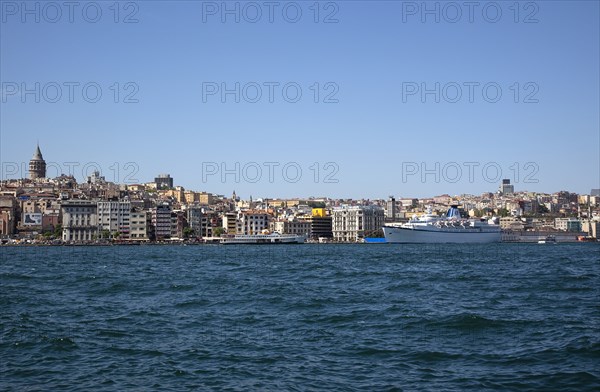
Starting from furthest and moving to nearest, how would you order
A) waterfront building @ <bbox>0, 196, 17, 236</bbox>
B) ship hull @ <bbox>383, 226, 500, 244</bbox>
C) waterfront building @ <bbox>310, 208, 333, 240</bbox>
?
1. waterfront building @ <bbox>310, 208, 333, 240</bbox>
2. waterfront building @ <bbox>0, 196, 17, 236</bbox>
3. ship hull @ <bbox>383, 226, 500, 244</bbox>

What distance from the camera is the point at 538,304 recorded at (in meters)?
17.4

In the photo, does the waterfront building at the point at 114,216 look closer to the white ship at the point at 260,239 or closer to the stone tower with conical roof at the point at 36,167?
the white ship at the point at 260,239

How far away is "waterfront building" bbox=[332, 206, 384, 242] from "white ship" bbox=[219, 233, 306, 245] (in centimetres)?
1422

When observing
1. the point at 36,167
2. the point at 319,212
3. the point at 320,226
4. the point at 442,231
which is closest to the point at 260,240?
the point at 320,226

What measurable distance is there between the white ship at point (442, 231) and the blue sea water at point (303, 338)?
65612 millimetres

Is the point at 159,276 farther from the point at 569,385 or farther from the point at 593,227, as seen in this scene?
the point at 593,227

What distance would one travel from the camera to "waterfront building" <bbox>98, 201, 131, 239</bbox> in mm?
100750

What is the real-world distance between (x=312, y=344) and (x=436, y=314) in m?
4.33

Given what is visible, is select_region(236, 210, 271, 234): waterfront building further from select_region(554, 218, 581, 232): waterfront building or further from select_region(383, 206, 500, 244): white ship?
select_region(554, 218, 581, 232): waterfront building

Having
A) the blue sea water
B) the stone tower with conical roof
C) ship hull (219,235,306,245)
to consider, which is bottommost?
ship hull (219,235,306,245)

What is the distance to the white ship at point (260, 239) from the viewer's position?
98.3 metres

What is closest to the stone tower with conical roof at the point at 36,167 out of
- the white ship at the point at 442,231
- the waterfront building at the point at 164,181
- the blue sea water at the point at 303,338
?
the waterfront building at the point at 164,181

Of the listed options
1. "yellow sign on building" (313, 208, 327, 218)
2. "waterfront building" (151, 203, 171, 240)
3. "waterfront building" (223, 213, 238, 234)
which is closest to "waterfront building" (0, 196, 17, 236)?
"waterfront building" (151, 203, 171, 240)

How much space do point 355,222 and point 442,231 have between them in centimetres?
2825
